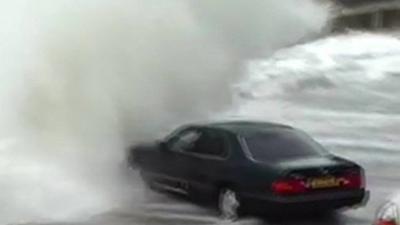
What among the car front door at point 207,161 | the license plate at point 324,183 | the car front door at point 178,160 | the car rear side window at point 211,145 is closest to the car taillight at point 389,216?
the license plate at point 324,183

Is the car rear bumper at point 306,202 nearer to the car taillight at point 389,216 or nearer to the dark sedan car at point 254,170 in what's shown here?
the dark sedan car at point 254,170

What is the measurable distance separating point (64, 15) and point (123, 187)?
4283 mm

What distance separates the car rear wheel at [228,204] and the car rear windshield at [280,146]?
0.54m

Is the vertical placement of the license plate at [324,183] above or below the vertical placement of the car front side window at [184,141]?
below

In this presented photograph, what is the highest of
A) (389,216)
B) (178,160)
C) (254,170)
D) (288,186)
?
(178,160)

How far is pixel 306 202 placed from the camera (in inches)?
429

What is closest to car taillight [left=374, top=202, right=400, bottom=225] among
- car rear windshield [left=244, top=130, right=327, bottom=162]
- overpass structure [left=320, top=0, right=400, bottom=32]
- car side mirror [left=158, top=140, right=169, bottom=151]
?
car rear windshield [left=244, top=130, right=327, bottom=162]

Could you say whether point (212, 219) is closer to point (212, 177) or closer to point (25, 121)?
point (212, 177)

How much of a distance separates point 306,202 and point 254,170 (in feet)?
2.42

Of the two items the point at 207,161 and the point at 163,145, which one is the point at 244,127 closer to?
the point at 207,161

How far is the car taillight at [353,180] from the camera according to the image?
1124 centimetres

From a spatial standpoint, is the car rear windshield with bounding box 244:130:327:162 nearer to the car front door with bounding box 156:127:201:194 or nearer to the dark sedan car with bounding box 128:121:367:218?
the dark sedan car with bounding box 128:121:367:218

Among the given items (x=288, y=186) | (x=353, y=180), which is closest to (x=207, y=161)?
(x=288, y=186)

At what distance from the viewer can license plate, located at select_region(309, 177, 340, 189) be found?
1095cm
